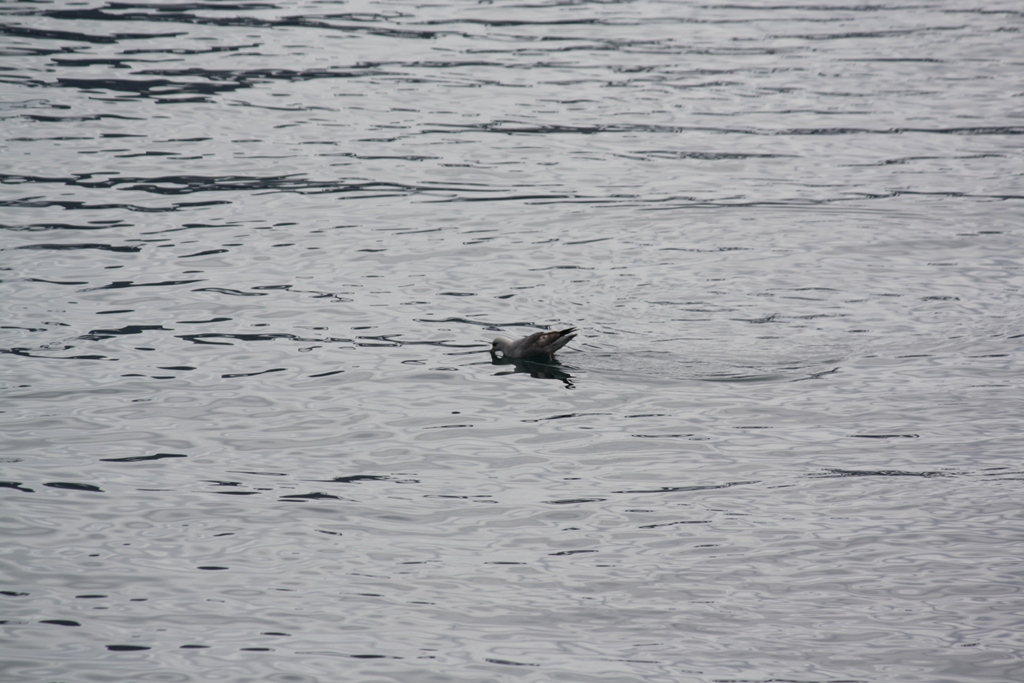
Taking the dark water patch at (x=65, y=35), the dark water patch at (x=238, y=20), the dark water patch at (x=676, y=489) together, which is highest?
the dark water patch at (x=238, y=20)

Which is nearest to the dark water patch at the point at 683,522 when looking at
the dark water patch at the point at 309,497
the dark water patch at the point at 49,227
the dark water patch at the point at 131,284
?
the dark water patch at the point at 309,497

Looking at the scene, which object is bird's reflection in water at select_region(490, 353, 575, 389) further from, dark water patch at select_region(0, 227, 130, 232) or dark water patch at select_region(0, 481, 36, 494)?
dark water patch at select_region(0, 227, 130, 232)

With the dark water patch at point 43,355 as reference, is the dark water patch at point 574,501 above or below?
below

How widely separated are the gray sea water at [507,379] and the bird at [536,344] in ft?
0.80

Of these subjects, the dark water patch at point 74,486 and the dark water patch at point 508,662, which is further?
the dark water patch at point 74,486

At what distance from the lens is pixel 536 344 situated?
14867 millimetres

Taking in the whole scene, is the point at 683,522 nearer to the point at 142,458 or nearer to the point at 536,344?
the point at 536,344

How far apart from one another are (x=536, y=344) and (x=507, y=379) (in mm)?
530

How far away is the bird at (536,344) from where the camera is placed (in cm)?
1480

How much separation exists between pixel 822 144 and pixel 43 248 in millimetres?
14295

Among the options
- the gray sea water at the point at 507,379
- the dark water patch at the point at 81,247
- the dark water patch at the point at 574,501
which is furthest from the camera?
the dark water patch at the point at 81,247

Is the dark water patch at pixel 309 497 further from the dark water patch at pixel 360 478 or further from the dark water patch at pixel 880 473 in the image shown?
the dark water patch at pixel 880 473

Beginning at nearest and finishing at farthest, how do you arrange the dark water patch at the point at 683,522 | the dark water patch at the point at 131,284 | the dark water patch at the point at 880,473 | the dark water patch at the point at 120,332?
1. the dark water patch at the point at 683,522
2. the dark water patch at the point at 880,473
3. the dark water patch at the point at 120,332
4. the dark water patch at the point at 131,284

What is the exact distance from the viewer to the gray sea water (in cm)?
1002
